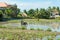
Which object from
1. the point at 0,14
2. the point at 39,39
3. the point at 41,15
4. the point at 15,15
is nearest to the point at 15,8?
the point at 15,15

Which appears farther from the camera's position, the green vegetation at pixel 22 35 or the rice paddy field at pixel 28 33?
the rice paddy field at pixel 28 33

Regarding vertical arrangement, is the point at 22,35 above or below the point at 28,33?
above

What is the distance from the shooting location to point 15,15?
60.7 m

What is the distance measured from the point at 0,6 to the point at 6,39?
43.4m

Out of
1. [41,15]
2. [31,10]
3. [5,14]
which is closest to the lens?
[5,14]

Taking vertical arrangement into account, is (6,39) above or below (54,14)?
above

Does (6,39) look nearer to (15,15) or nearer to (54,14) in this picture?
(15,15)

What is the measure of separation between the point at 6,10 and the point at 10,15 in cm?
159

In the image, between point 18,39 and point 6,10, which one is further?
point 6,10

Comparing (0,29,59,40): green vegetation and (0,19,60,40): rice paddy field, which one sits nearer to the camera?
(0,29,59,40): green vegetation

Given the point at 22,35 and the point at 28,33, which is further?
the point at 28,33

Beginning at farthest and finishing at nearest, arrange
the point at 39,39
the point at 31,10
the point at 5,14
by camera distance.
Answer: the point at 31,10 → the point at 5,14 → the point at 39,39

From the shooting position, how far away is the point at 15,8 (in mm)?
63344

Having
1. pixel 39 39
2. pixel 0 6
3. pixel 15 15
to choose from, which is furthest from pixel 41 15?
pixel 39 39
